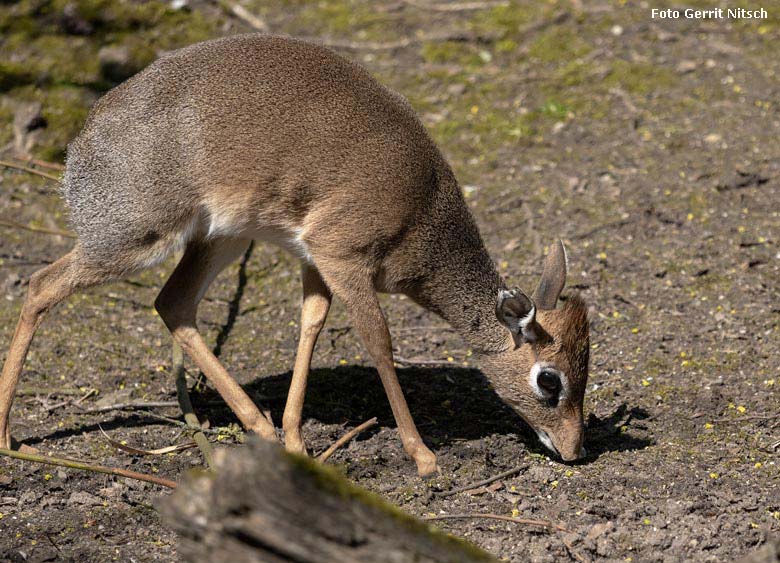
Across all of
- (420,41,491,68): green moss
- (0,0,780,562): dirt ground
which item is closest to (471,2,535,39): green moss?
(0,0,780,562): dirt ground

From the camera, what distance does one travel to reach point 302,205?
16.7 feet

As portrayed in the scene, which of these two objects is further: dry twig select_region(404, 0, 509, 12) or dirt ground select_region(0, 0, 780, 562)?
dry twig select_region(404, 0, 509, 12)

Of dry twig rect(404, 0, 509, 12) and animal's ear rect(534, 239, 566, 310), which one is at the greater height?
animal's ear rect(534, 239, 566, 310)

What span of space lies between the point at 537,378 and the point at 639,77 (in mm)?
4630

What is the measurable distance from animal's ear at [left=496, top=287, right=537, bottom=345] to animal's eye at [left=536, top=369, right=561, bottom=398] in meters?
0.19

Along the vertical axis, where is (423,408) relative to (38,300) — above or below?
below

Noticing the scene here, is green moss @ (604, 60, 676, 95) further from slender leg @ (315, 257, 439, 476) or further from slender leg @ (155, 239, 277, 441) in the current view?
slender leg @ (315, 257, 439, 476)

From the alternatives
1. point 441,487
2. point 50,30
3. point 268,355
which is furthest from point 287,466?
point 50,30

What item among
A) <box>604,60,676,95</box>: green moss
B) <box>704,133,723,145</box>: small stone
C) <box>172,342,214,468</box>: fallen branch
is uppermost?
<box>604,60,676,95</box>: green moss

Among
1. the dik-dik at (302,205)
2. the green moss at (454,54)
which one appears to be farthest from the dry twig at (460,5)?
the dik-dik at (302,205)

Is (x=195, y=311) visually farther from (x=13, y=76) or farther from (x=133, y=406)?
(x=13, y=76)

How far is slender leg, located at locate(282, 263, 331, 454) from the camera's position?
534cm

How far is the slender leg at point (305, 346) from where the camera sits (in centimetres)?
534

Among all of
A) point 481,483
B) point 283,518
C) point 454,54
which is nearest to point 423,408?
point 481,483
